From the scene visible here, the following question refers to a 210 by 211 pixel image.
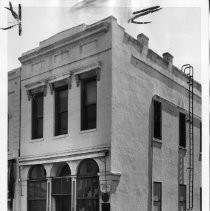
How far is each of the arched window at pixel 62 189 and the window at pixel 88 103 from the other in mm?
491

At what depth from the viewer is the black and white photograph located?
436 cm

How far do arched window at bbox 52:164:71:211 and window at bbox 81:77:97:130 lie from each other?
491 millimetres

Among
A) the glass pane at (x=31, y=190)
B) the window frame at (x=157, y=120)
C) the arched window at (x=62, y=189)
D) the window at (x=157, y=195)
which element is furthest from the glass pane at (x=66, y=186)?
the window frame at (x=157, y=120)

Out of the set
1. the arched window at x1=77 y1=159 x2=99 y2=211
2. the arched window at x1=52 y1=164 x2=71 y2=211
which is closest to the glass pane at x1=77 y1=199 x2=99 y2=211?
the arched window at x1=77 y1=159 x2=99 y2=211

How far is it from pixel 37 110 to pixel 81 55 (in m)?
0.77

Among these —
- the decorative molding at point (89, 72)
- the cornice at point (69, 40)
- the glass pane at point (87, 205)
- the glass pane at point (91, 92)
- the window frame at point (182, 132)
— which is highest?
the cornice at point (69, 40)

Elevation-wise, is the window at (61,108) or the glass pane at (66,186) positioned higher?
the window at (61,108)

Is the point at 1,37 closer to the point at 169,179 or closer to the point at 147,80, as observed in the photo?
the point at 147,80

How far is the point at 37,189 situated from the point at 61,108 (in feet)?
2.94

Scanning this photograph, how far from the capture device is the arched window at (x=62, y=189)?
444 cm

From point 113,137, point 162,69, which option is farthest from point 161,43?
point 113,137

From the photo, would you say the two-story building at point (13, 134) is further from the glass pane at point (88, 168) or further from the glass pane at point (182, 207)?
the glass pane at point (182, 207)

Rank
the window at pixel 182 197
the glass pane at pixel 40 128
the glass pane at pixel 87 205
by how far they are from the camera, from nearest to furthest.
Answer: the glass pane at pixel 87 205 → the glass pane at pixel 40 128 → the window at pixel 182 197

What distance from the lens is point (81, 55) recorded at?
14.8ft
